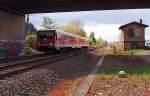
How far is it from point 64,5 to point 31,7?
11.0 ft

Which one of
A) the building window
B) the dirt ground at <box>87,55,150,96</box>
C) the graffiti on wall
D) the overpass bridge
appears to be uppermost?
the overpass bridge

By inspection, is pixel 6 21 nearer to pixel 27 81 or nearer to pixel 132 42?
pixel 27 81

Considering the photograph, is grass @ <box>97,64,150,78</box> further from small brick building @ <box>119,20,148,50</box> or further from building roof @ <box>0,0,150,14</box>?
small brick building @ <box>119,20,148,50</box>

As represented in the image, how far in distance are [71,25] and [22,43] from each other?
105245 millimetres

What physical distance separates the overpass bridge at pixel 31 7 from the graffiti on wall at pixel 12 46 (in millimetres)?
162

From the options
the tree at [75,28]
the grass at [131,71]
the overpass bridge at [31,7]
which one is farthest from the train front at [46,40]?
the tree at [75,28]

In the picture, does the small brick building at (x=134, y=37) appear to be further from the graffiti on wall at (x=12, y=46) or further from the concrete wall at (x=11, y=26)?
the graffiti on wall at (x=12, y=46)

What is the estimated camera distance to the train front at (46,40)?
46688 mm

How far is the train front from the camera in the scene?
1838 inches

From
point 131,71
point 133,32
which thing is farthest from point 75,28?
point 131,71

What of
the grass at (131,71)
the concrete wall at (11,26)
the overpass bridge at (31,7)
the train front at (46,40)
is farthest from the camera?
the train front at (46,40)


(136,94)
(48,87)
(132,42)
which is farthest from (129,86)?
(132,42)

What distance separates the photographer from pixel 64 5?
1624 inches

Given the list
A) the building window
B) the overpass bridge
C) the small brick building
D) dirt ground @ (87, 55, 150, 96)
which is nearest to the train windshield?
the overpass bridge
